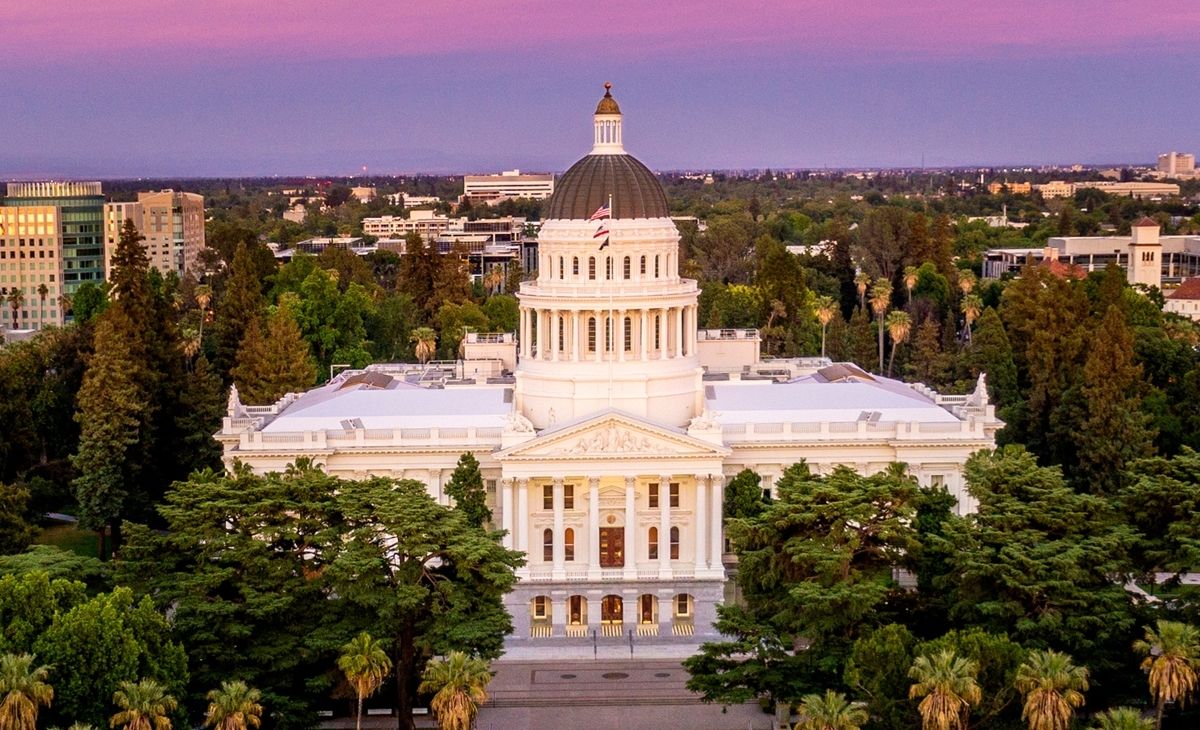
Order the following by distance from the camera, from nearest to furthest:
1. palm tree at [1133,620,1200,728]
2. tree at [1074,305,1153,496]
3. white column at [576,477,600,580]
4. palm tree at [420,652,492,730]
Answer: palm tree at [1133,620,1200,728] → palm tree at [420,652,492,730] → white column at [576,477,600,580] → tree at [1074,305,1153,496]

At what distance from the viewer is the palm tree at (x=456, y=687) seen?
186 ft

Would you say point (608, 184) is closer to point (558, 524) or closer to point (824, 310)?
point (558, 524)

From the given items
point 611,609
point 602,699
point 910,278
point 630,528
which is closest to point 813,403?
point 630,528

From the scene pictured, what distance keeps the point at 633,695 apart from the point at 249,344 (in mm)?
50196

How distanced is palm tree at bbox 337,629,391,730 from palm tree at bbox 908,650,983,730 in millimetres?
18136

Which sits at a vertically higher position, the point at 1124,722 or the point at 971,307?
the point at 971,307

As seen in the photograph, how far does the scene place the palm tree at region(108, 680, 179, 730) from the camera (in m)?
54.2

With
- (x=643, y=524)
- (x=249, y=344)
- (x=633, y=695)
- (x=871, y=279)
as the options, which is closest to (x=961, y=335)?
(x=871, y=279)

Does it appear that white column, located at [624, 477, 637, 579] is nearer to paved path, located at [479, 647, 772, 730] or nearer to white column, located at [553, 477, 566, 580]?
white column, located at [553, 477, 566, 580]

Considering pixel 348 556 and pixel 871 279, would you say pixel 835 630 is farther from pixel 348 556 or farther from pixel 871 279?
pixel 871 279

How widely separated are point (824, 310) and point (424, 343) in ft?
118

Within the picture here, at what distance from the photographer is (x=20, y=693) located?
173 ft

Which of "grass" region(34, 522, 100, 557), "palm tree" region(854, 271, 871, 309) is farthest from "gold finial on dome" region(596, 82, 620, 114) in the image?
"palm tree" region(854, 271, 871, 309)

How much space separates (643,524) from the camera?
8481 cm
